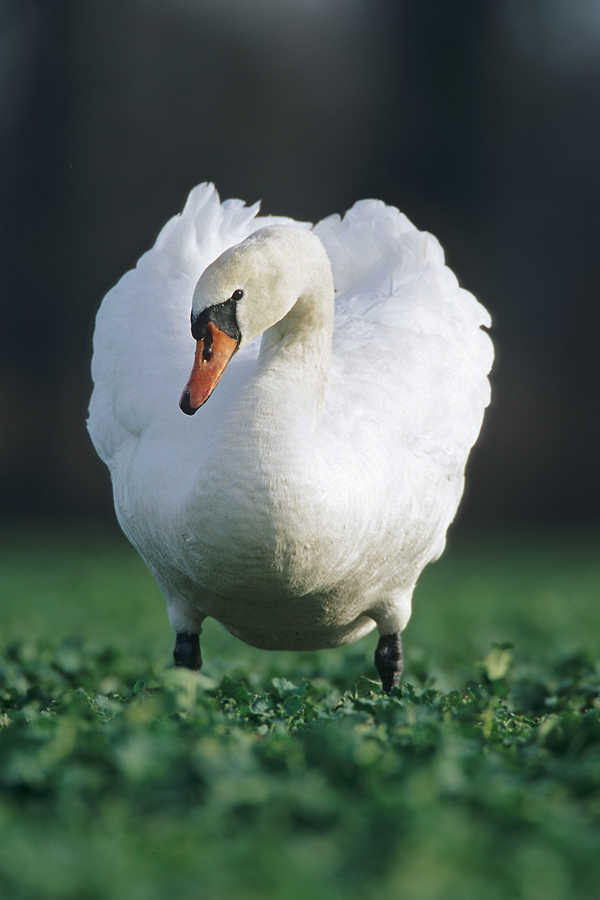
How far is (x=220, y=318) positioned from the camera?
346cm

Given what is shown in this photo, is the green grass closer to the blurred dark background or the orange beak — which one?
the orange beak

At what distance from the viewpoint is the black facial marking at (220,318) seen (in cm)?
345

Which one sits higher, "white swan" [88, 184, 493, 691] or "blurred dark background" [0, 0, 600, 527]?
"blurred dark background" [0, 0, 600, 527]

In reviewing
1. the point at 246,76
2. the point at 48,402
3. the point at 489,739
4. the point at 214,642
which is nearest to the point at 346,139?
the point at 246,76

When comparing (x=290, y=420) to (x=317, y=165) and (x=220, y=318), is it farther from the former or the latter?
(x=317, y=165)

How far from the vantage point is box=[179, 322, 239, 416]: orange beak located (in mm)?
3373

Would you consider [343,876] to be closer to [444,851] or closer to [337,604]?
[444,851]

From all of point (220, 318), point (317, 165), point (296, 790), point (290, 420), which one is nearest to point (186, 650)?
point (290, 420)

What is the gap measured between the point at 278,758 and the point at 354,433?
1.43 metres

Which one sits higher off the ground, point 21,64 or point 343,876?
point 21,64

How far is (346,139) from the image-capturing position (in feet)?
49.5

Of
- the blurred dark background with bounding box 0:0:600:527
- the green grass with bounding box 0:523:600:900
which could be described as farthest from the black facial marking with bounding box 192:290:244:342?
the blurred dark background with bounding box 0:0:600:527

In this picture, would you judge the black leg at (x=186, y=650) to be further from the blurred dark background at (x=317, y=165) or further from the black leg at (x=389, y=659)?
the blurred dark background at (x=317, y=165)

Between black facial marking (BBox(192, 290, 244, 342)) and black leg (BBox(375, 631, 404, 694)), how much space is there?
4.86ft
